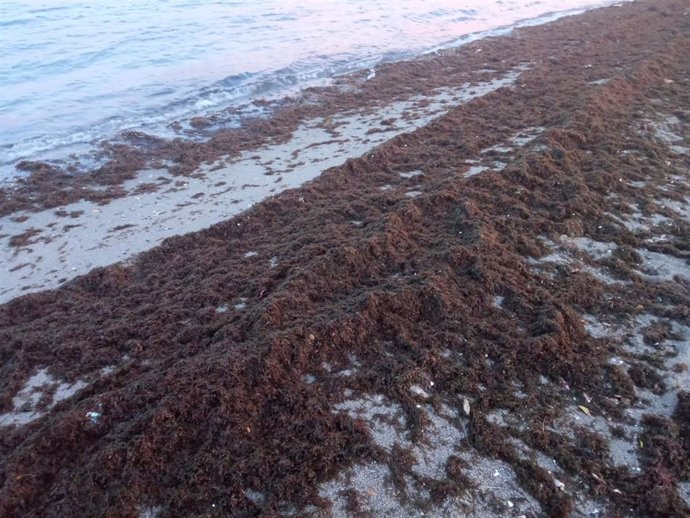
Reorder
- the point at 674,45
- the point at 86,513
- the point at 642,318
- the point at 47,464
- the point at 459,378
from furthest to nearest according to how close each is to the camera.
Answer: the point at 674,45 → the point at 642,318 → the point at 459,378 → the point at 47,464 → the point at 86,513

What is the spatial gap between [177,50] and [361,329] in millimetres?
13388

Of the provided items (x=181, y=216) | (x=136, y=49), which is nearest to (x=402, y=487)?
(x=181, y=216)

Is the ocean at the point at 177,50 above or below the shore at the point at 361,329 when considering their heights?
above

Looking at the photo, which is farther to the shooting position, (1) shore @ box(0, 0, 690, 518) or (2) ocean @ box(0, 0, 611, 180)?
(2) ocean @ box(0, 0, 611, 180)

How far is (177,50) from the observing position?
14.9 meters

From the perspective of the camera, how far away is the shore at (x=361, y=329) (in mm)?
3023

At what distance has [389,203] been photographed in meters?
6.04

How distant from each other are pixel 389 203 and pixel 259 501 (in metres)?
3.81

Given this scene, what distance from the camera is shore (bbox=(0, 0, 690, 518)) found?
9.92 feet

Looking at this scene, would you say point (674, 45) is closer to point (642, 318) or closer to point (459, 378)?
point (642, 318)

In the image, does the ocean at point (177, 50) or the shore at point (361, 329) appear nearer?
the shore at point (361, 329)

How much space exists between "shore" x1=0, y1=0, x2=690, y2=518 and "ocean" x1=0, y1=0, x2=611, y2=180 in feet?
9.87

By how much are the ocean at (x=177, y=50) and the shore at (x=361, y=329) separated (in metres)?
3.01

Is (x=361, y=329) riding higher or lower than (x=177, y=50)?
lower
